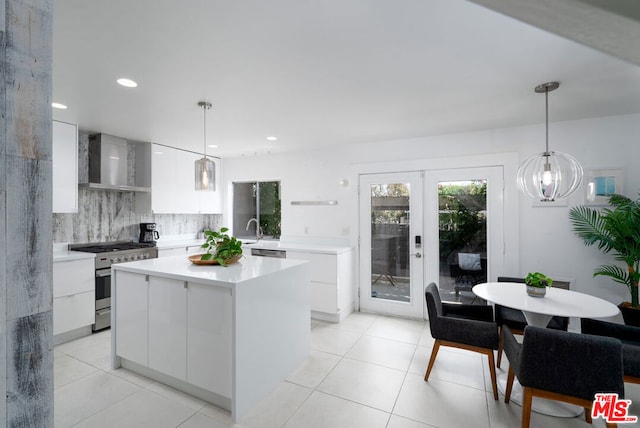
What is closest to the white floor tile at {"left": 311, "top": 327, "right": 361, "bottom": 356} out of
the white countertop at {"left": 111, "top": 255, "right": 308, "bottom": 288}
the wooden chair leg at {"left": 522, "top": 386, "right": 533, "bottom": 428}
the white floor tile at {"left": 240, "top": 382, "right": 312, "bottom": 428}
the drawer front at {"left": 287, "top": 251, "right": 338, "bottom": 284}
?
the drawer front at {"left": 287, "top": 251, "right": 338, "bottom": 284}

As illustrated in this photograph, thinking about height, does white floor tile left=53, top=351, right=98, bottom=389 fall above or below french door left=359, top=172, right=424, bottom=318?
below

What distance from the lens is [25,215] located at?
2.47ft

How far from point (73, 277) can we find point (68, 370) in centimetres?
110

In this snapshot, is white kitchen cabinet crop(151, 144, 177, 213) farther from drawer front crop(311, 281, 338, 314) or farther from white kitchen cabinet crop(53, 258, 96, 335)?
drawer front crop(311, 281, 338, 314)

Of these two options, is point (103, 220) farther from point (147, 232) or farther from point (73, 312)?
point (73, 312)

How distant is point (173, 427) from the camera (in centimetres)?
202

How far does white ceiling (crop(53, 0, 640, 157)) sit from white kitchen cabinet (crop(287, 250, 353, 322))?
1747 millimetres

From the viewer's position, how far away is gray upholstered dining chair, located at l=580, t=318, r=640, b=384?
76.0 inches

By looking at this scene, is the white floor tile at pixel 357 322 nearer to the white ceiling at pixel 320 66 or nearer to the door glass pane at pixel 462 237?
the door glass pane at pixel 462 237

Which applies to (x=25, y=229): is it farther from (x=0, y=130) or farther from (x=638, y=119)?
(x=638, y=119)

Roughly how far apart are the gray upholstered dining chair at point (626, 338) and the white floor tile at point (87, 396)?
356cm

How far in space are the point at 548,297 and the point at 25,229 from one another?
3.21 m

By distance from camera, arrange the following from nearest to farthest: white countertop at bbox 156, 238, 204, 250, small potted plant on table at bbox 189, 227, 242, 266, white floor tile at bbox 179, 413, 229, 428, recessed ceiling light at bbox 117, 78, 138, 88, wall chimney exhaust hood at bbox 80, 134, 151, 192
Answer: white floor tile at bbox 179, 413, 229, 428 < recessed ceiling light at bbox 117, 78, 138, 88 < small potted plant on table at bbox 189, 227, 242, 266 < wall chimney exhaust hood at bbox 80, 134, 151, 192 < white countertop at bbox 156, 238, 204, 250

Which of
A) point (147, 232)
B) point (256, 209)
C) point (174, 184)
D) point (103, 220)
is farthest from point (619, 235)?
point (103, 220)
